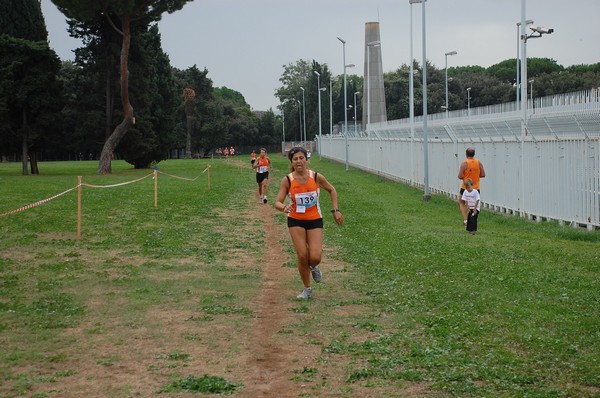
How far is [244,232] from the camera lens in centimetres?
1894

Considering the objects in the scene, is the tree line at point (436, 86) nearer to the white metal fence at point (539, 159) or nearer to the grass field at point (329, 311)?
the white metal fence at point (539, 159)

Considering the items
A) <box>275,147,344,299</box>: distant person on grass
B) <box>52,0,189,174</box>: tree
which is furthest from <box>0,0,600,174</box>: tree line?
<box>275,147,344,299</box>: distant person on grass

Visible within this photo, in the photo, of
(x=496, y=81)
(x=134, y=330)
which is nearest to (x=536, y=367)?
(x=134, y=330)

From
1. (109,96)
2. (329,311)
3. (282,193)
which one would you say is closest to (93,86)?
(109,96)

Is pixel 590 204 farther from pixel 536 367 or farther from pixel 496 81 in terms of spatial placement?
pixel 496 81

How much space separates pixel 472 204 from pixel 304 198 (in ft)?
25.2

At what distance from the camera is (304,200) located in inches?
432

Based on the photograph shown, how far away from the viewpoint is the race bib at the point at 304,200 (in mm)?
10969

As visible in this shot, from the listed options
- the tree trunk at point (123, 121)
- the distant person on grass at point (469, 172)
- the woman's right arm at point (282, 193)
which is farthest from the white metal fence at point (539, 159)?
the tree trunk at point (123, 121)

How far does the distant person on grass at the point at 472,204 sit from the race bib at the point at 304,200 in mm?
7406

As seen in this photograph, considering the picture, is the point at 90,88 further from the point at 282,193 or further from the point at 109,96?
the point at 282,193

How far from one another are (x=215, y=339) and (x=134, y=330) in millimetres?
990

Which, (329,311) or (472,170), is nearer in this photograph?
(329,311)

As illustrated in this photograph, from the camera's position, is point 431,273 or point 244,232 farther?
point 244,232
